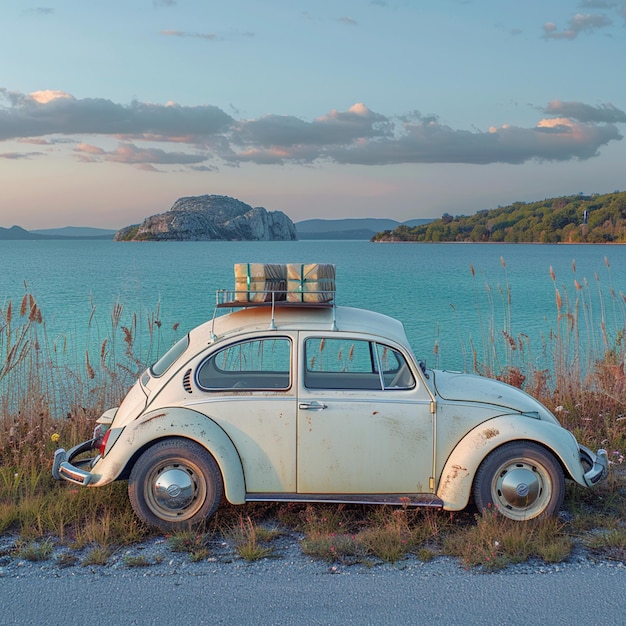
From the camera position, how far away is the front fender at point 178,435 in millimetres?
5414

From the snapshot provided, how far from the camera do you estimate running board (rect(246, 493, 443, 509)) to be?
5.49m

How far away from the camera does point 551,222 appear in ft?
374

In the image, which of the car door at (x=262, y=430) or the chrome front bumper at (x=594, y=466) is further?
the chrome front bumper at (x=594, y=466)

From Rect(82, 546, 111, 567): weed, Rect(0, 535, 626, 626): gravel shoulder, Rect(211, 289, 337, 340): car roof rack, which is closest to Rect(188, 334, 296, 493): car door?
Rect(0, 535, 626, 626): gravel shoulder

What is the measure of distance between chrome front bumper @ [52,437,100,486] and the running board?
1328 millimetres

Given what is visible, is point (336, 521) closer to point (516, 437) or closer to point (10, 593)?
point (516, 437)

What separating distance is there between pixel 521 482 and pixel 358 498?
1287 mm

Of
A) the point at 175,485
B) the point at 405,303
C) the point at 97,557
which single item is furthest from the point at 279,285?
the point at 405,303

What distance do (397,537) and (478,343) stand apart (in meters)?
18.0

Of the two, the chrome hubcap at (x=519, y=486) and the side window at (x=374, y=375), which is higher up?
the side window at (x=374, y=375)

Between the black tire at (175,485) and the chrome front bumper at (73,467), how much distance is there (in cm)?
42

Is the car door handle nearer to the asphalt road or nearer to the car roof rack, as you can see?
the car roof rack

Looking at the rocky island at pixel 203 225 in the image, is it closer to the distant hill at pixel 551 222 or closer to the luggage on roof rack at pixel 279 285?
the distant hill at pixel 551 222

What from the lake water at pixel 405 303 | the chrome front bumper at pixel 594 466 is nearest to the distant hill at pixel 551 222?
the lake water at pixel 405 303
